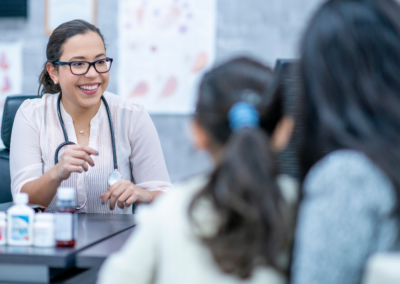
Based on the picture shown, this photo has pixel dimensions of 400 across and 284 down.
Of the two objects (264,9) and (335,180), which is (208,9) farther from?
(335,180)

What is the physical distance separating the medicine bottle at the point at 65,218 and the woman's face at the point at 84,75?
722 mm

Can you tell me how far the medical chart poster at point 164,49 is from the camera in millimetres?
2512

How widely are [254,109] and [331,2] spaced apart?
210 mm

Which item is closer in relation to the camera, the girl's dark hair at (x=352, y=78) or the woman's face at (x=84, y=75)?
the girl's dark hair at (x=352, y=78)

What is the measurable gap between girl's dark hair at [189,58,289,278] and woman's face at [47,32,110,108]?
3.32ft

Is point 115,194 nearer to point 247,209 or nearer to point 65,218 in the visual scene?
point 65,218

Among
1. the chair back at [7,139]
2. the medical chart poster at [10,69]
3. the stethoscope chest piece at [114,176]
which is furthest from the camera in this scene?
the medical chart poster at [10,69]

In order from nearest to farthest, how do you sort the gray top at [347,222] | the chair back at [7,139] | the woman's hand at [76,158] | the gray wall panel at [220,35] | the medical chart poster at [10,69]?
the gray top at [347,222]
the woman's hand at [76,158]
the chair back at [7,139]
the gray wall panel at [220,35]
the medical chart poster at [10,69]

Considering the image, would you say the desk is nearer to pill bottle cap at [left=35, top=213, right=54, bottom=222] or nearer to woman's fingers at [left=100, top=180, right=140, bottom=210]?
pill bottle cap at [left=35, top=213, right=54, bottom=222]

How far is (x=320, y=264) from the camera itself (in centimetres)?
57

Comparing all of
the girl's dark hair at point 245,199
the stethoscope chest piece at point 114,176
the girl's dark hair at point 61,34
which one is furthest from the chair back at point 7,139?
the girl's dark hair at point 245,199

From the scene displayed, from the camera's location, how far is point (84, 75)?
5.00ft

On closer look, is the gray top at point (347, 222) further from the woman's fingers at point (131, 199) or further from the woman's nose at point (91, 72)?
the woman's nose at point (91, 72)

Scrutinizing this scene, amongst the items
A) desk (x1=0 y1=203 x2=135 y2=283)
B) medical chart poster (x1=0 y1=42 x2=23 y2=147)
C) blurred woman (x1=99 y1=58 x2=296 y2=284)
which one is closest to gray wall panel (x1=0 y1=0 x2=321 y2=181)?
medical chart poster (x1=0 y1=42 x2=23 y2=147)
